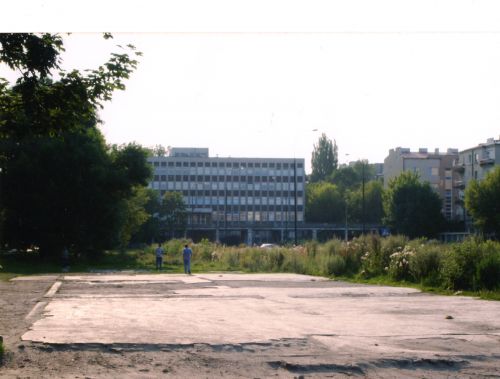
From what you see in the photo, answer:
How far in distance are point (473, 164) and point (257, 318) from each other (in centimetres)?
9913

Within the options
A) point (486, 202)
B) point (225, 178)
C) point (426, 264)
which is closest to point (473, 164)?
point (486, 202)

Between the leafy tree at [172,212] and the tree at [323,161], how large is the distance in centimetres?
4877

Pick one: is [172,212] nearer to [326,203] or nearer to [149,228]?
[149,228]

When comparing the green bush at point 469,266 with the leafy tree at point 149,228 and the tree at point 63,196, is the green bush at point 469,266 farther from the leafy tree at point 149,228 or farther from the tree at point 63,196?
the leafy tree at point 149,228

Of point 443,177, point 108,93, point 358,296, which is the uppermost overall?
point 443,177

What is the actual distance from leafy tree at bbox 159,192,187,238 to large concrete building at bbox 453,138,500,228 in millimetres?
40622

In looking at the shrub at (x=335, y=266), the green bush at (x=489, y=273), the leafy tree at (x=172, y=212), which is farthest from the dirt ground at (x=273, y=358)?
the leafy tree at (x=172, y=212)

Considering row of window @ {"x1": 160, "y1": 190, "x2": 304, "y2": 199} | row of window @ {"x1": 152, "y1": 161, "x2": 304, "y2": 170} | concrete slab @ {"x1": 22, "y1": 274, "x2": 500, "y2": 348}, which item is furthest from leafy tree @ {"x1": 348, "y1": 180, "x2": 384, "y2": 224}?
concrete slab @ {"x1": 22, "y1": 274, "x2": 500, "y2": 348}

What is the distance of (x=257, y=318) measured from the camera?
13.6 metres

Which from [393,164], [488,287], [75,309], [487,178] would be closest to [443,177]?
[393,164]

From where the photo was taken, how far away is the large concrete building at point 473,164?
101481 mm

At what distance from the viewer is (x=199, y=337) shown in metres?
10.8

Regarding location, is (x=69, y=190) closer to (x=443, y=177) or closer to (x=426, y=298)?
(x=426, y=298)

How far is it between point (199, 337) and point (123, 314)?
3.74m
